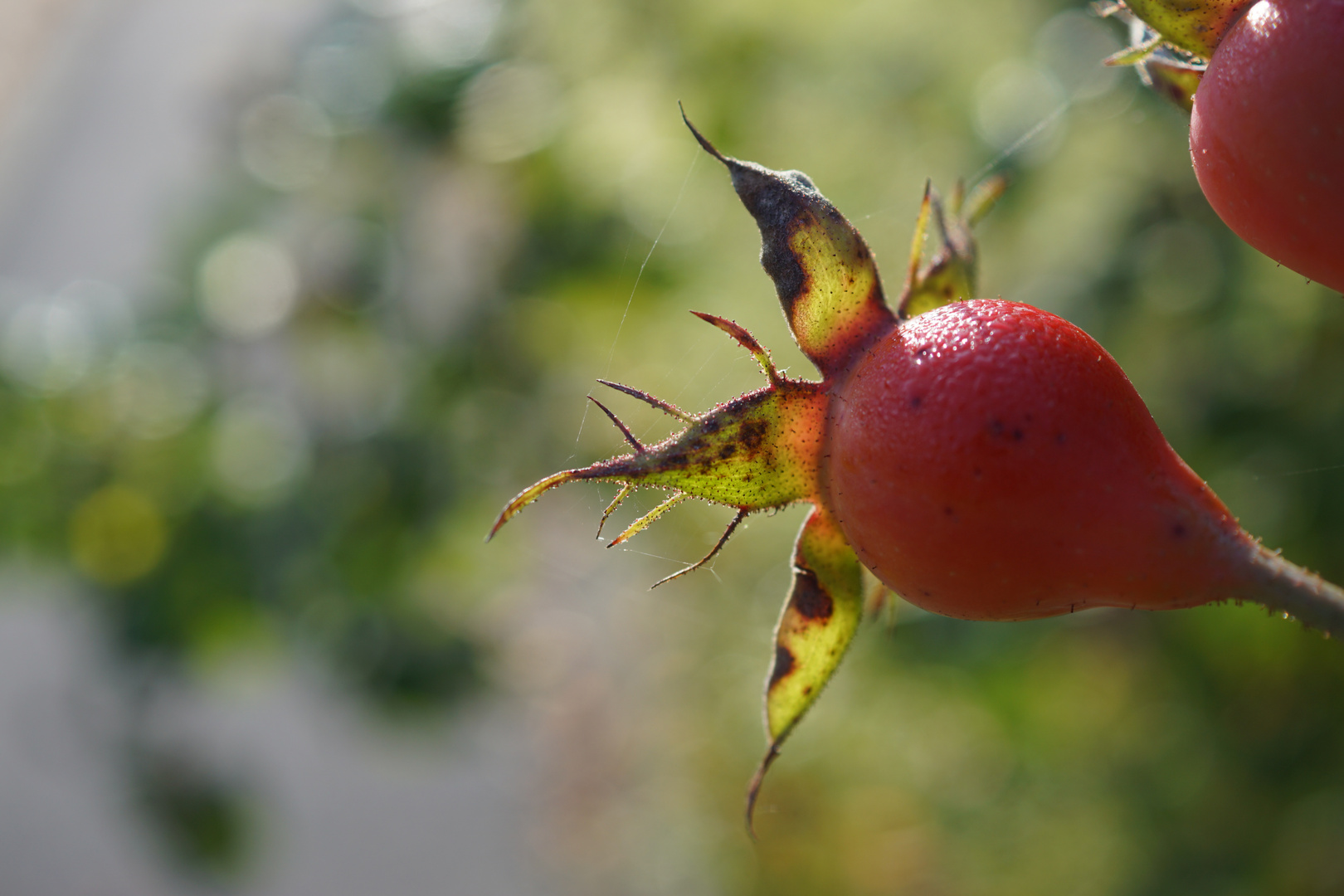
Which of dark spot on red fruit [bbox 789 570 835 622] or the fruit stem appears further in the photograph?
dark spot on red fruit [bbox 789 570 835 622]

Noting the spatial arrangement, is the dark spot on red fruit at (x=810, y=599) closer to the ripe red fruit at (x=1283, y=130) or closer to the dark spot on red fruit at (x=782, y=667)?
the dark spot on red fruit at (x=782, y=667)

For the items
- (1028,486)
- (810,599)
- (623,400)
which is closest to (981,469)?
(1028,486)

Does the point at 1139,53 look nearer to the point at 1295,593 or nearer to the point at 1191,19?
the point at 1191,19

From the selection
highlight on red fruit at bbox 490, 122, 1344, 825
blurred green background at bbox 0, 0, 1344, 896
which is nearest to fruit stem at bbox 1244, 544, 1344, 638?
highlight on red fruit at bbox 490, 122, 1344, 825

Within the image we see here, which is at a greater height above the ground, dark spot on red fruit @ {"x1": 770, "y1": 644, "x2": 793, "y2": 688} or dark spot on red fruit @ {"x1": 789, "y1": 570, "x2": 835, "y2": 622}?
dark spot on red fruit @ {"x1": 789, "y1": 570, "x2": 835, "y2": 622}

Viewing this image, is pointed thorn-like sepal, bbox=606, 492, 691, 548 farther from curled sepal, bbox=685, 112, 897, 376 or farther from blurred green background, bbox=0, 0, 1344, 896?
Answer: blurred green background, bbox=0, 0, 1344, 896

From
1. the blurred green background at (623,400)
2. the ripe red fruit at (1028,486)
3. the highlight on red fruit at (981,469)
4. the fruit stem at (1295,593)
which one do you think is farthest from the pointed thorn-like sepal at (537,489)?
the blurred green background at (623,400)

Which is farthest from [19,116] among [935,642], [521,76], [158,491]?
[935,642]
